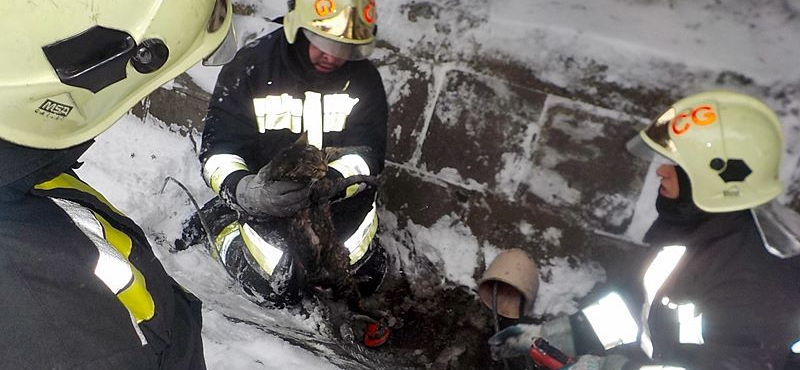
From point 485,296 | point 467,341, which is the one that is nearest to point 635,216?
point 485,296

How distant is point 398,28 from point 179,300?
2.70 metres

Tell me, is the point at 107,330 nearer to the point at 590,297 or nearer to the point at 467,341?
the point at 467,341

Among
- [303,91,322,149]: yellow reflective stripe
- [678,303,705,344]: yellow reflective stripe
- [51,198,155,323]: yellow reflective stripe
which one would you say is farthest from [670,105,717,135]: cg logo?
[51,198,155,323]: yellow reflective stripe

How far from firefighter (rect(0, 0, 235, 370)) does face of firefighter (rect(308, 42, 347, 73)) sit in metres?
1.36

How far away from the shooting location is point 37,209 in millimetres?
1427

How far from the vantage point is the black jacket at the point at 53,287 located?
51.0 inches

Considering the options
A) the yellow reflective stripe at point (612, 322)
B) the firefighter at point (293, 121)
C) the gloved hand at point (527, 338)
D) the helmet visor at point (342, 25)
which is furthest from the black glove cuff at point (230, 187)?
the yellow reflective stripe at point (612, 322)

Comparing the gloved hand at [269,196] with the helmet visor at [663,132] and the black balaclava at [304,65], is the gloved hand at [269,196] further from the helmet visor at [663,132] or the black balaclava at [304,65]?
the helmet visor at [663,132]

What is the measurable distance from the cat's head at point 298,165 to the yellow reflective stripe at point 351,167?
1.07 feet

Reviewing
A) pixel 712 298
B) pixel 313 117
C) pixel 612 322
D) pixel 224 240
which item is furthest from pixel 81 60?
pixel 612 322

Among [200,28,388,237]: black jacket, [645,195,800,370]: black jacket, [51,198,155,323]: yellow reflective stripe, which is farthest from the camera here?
[200,28,388,237]: black jacket

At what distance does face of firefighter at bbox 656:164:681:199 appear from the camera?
266 centimetres

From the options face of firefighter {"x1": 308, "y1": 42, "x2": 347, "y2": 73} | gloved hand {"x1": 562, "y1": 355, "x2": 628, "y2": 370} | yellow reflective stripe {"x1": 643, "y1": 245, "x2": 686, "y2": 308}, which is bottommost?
gloved hand {"x1": 562, "y1": 355, "x2": 628, "y2": 370}

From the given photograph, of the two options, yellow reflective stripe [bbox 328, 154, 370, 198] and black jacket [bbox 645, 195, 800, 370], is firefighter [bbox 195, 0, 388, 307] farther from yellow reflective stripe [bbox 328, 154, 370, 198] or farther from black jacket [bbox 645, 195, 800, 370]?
black jacket [bbox 645, 195, 800, 370]
